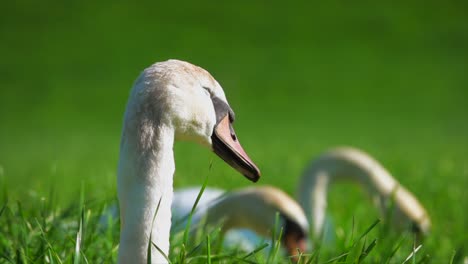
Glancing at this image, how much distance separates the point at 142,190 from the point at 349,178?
368 centimetres

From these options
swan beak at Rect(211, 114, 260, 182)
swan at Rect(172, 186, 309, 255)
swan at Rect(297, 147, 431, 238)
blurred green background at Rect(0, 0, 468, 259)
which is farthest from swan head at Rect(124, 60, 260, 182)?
blurred green background at Rect(0, 0, 468, 259)

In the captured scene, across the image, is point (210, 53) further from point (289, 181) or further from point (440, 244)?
point (440, 244)

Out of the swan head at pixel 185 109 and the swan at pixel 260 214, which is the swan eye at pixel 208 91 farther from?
the swan at pixel 260 214

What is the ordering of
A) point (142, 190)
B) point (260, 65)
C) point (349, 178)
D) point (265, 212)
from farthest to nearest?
point (260, 65) → point (349, 178) → point (265, 212) → point (142, 190)

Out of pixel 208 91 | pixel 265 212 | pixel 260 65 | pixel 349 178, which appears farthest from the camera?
pixel 260 65

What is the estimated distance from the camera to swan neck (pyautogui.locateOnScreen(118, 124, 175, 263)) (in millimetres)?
1719

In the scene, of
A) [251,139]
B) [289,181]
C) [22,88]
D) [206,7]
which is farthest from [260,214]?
[206,7]

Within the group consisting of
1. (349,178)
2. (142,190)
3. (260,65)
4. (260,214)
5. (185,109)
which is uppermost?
(185,109)

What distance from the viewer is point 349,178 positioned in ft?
17.3

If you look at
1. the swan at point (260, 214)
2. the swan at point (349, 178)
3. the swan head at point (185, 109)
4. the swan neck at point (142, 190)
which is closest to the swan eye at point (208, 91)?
the swan head at point (185, 109)

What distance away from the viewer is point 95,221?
260cm

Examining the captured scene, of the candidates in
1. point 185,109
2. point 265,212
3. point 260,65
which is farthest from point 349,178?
point 260,65

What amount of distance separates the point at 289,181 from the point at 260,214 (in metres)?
3.21

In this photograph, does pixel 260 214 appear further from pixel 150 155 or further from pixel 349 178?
pixel 150 155
